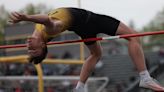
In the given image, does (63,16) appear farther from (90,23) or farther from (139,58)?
(139,58)

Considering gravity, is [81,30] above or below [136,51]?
above

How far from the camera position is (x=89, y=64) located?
835 cm

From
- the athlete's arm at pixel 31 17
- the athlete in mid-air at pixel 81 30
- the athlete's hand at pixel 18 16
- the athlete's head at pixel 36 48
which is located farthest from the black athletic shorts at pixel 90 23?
the athlete's hand at pixel 18 16

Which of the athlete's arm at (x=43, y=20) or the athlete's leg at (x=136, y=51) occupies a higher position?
the athlete's arm at (x=43, y=20)

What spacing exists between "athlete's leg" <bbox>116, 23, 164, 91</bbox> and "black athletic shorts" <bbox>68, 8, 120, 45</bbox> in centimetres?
11

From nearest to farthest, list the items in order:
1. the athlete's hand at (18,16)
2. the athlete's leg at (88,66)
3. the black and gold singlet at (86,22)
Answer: the athlete's hand at (18,16)
the black and gold singlet at (86,22)
the athlete's leg at (88,66)

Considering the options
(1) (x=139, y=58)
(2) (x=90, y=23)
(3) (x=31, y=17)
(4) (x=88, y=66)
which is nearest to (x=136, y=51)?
(1) (x=139, y=58)

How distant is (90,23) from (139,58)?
736 millimetres

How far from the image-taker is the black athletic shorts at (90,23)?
7.77 meters

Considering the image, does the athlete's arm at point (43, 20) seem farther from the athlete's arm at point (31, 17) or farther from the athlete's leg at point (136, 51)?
the athlete's leg at point (136, 51)

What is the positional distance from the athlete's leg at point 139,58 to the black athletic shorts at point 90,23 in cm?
11

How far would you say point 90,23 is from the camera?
7.84 m

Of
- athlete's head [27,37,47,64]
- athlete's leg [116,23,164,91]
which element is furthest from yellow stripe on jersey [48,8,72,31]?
athlete's leg [116,23,164,91]

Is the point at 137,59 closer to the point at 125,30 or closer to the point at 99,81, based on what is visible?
the point at 125,30
